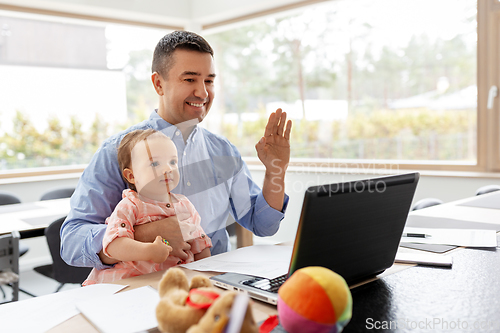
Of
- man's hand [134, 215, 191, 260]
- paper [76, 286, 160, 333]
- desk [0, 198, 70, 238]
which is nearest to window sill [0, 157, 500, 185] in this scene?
desk [0, 198, 70, 238]

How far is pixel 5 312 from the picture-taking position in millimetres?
877

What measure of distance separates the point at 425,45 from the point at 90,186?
3155mm

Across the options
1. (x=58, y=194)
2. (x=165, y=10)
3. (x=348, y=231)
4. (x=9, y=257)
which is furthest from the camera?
(x=165, y=10)

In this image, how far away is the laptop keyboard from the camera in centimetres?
90

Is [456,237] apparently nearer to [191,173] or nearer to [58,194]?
[191,173]

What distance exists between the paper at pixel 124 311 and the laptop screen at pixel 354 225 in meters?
0.29

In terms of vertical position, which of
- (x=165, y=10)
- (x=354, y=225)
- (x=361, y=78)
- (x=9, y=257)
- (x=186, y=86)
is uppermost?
(x=165, y=10)

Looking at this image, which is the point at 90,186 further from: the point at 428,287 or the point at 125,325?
the point at 428,287

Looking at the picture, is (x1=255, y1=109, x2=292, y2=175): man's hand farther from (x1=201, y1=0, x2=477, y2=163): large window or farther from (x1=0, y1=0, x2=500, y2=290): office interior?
(x1=201, y1=0, x2=477, y2=163): large window

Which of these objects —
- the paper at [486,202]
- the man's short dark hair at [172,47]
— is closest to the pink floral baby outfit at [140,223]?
the man's short dark hair at [172,47]

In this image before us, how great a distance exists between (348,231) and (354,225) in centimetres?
2

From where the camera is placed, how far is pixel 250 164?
4.88 metres

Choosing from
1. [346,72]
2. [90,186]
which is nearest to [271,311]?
[90,186]

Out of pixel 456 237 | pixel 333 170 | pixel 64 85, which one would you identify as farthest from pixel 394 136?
pixel 64 85
